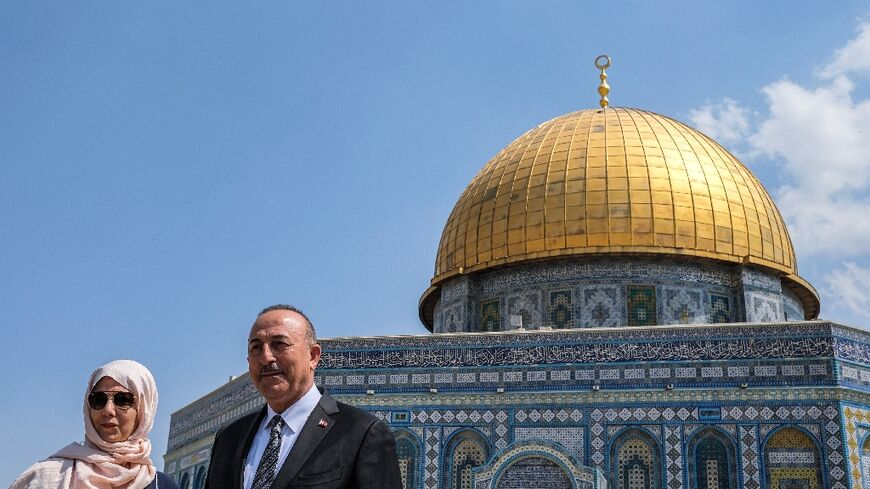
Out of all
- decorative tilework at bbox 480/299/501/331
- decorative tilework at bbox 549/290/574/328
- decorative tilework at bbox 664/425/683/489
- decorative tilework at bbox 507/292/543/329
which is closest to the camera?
decorative tilework at bbox 664/425/683/489

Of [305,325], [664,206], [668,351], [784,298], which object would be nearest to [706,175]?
[664,206]

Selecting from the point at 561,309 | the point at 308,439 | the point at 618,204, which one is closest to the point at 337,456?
the point at 308,439

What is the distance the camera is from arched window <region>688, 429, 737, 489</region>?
13.6 m

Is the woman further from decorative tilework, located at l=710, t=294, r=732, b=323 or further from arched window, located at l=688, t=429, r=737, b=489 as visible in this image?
decorative tilework, located at l=710, t=294, r=732, b=323

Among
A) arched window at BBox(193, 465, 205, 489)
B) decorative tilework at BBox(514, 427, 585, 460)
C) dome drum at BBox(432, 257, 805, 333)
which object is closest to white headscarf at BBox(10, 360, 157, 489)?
decorative tilework at BBox(514, 427, 585, 460)

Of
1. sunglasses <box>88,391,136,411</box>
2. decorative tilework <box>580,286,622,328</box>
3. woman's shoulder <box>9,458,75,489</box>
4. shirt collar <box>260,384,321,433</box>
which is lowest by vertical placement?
woman's shoulder <box>9,458,75,489</box>

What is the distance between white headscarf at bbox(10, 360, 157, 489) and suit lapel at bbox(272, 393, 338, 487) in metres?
0.73

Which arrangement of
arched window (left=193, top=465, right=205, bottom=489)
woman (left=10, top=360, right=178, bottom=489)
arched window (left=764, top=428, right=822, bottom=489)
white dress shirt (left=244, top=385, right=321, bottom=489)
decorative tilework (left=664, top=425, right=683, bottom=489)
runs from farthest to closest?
arched window (left=193, top=465, right=205, bottom=489), decorative tilework (left=664, top=425, right=683, bottom=489), arched window (left=764, top=428, right=822, bottom=489), woman (left=10, top=360, right=178, bottom=489), white dress shirt (left=244, top=385, right=321, bottom=489)

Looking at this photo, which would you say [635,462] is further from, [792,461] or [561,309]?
[561,309]

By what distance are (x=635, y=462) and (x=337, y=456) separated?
1167cm

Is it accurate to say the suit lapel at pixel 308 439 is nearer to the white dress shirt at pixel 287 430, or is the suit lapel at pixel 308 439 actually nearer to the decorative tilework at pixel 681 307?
the white dress shirt at pixel 287 430

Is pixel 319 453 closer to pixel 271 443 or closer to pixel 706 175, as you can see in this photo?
pixel 271 443

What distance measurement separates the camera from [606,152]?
61.7ft

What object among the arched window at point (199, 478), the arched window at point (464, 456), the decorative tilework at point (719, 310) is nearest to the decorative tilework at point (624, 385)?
the arched window at point (464, 456)
